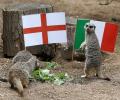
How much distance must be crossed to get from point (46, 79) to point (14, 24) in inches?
83.2

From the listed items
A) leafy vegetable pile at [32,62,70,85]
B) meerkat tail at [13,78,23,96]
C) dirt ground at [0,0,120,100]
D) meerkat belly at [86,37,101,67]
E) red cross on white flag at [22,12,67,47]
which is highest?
red cross on white flag at [22,12,67,47]

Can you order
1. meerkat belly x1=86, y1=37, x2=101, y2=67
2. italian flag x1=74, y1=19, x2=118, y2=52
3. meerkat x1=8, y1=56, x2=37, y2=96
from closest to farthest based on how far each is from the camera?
meerkat x1=8, y1=56, x2=37, y2=96
meerkat belly x1=86, y1=37, x2=101, y2=67
italian flag x1=74, y1=19, x2=118, y2=52

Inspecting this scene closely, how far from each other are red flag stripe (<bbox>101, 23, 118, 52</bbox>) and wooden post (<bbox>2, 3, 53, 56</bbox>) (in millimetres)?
1563

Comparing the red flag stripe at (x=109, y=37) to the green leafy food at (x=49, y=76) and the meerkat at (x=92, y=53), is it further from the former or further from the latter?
the green leafy food at (x=49, y=76)

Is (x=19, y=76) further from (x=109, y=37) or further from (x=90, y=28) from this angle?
(x=109, y=37)

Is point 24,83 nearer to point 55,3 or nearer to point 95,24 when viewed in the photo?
point 95,24

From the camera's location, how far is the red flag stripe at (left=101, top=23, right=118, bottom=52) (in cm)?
802

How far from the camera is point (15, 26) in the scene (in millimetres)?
9086

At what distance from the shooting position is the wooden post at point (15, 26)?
29.5 feet

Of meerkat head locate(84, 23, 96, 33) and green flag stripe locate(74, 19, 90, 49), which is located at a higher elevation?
meerkat head locate(84, 23, 96, 33)

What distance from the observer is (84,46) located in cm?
802

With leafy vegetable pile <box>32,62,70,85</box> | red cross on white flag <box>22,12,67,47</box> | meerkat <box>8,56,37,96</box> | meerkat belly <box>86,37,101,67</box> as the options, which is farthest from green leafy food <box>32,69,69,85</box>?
red cross on white flag <box>22,12,67,47</box>

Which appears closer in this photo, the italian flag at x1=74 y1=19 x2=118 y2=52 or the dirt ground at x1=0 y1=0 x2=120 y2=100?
the dirt ground at x1=0 y1=0 x2=120 y2=100

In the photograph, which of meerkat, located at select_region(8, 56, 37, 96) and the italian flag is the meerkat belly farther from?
meerkat, located at select_region(8, 56, 37, 96)
